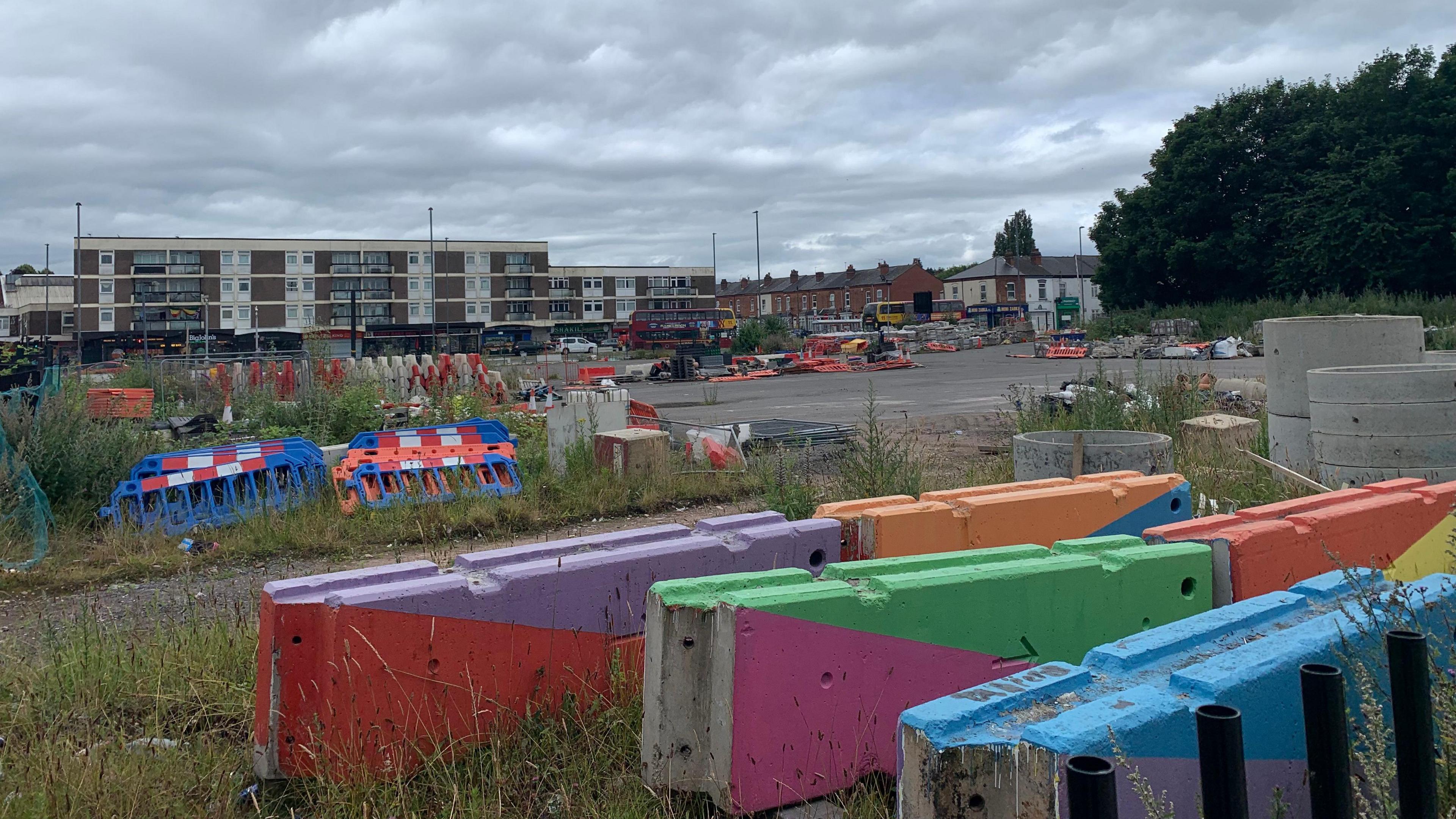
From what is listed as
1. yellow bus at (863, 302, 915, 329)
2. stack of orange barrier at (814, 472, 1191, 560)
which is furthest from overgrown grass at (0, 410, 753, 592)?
yellow bus at (863, 302, 915, 329)

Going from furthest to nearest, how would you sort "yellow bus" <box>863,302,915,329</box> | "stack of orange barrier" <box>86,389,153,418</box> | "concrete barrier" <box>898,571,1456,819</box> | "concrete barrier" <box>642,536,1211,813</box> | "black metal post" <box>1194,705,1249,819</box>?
1. "yellow bus" <box>863,302,915,329</box>
2. "stack of orange barrier" <box>86,389,153,418</box>
3. "concrete barrier" <box>642,536,1211,813</box>
4. "concrete barrier" <box>898,571,1456,819</box>
5. "black metal post" <box>1194,705,1249,819</box>

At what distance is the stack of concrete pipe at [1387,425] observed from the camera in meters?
6.95

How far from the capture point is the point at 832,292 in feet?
395

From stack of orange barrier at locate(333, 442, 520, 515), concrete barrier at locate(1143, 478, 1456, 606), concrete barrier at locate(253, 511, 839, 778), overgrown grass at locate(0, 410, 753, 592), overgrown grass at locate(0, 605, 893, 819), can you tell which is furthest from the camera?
stack of orange barrier at locate(333, 442, 520, 515)

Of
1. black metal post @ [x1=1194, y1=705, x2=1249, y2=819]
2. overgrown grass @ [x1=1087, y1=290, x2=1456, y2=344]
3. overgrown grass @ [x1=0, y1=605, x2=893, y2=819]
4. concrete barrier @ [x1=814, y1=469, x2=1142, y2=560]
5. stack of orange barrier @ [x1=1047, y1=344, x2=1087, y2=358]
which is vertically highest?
overgrown grass @ [x1=1087, y1=290, x2=1456, y2=344]

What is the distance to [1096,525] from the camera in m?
5.36

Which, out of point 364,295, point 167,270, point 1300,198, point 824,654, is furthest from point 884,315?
point 824,654

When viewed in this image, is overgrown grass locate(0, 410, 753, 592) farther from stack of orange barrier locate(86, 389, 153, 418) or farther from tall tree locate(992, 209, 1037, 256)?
tall tree locate(992, 209, 1037, 256)

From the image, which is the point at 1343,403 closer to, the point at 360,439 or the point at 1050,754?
the point at 1050,754

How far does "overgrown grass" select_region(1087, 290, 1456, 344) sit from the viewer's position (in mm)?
37500

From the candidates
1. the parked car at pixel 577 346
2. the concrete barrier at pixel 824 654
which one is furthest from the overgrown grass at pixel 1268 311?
the concrete barrier at pixel 824 654

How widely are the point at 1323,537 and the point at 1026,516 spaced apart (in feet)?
4.24

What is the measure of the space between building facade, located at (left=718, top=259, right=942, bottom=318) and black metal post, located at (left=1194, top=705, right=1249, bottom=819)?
98.0m

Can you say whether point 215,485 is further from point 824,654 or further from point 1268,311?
point 1268,311
